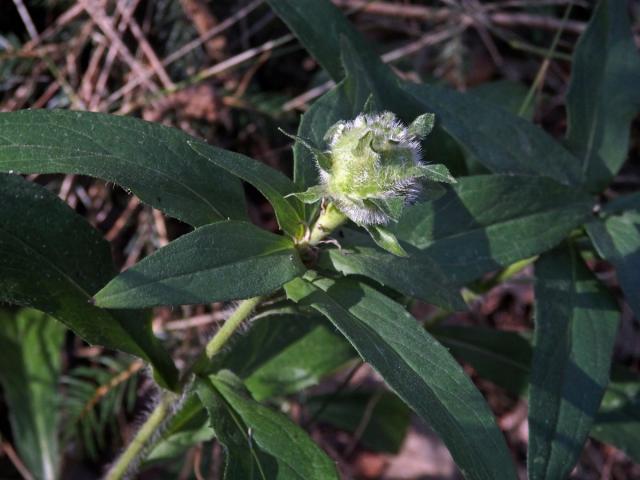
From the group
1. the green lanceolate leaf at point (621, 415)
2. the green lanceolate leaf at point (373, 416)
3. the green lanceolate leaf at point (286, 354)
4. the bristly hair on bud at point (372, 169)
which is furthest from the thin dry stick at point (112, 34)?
the green lanceolate leaf at point (621, 415)

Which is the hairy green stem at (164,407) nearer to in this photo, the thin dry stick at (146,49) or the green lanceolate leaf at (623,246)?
the green lanceolate leaf at (623,246)

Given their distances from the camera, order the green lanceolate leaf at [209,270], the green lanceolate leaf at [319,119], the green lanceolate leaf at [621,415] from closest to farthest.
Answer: the green lanceolate leaf at [209,270], the green lanceolate leaf at [319,119], the green lanceolate leaf at [621,415]

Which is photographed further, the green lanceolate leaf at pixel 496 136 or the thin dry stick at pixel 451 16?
the thin dry stick at pixel 451 16

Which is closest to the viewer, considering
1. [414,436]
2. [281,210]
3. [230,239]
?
[230,239]

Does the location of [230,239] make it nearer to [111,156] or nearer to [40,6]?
[111,156]

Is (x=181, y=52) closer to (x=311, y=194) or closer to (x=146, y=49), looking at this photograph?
(x=146, y=49)

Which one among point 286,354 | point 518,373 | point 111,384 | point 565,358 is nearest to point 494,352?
point 518,373

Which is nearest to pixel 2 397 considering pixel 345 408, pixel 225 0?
pixel 345 408
